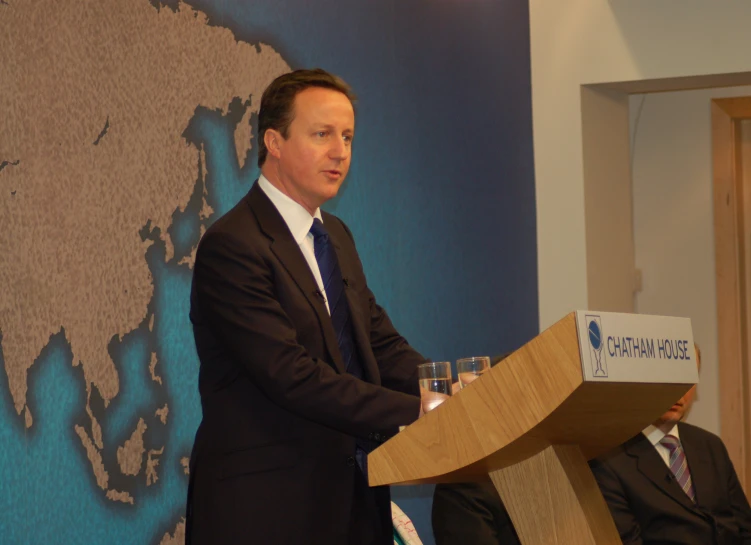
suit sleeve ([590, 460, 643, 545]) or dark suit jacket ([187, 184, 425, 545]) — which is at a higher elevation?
dark suit jacket ([187, 184, 425, 545])

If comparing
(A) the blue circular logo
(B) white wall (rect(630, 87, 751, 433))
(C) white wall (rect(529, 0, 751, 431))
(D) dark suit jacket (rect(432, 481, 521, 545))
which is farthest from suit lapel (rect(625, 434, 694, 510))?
(B) white wall (rect(630, 87, 751, 433))

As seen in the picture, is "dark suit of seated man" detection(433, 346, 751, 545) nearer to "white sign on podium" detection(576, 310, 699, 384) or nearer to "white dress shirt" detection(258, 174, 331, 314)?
"white dress shirt" detection(258, 174, 331, 314)

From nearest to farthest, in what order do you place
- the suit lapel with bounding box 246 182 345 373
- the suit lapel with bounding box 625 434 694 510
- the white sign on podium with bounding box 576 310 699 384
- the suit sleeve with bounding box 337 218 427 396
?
the white sign on podium with bounding box 576 310 699 384, the suit lapel with bounding box 246 182 345 373, the suit sleeve with bounding box 337 218 427 396, the suit lapel with bounding box 625 434 694 510

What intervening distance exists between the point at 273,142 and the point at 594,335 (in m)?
1.14

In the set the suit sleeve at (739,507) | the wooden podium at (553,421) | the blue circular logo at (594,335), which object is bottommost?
the suit sleeve at (739,507)

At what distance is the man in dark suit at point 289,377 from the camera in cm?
223

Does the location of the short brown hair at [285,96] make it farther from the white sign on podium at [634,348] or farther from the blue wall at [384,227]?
the white sign on podium at [634,348]

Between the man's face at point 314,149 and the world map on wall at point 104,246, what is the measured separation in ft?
2.30

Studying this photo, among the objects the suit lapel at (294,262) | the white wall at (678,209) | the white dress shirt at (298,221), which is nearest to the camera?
the suit lapel at (294,262)

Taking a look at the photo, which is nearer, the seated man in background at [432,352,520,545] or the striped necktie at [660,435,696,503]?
the seated man in background at [432,352,520,545]

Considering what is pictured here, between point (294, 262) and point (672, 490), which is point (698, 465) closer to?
point (672, 490)

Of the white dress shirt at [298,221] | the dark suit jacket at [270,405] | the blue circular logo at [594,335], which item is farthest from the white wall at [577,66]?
the blue circular logo at [594,335]

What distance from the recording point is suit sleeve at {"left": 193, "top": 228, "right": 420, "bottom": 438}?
2203 mm

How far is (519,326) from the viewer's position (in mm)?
4953
